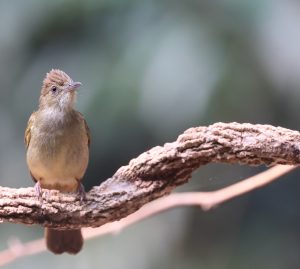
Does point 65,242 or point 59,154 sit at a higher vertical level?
point 59,154

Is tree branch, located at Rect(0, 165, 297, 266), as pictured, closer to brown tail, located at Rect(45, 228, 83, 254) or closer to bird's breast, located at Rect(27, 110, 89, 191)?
brown tail, located at Rect(45, 228, 83, 254)

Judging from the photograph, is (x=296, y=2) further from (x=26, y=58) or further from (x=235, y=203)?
(x=26, y=58)

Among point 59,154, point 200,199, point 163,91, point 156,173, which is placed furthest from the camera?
point 163,91

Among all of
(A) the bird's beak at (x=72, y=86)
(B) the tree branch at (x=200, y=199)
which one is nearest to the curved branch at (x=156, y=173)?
(B) the tree branch at (x=200, y=199)

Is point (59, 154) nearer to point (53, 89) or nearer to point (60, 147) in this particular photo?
point (60, 147)

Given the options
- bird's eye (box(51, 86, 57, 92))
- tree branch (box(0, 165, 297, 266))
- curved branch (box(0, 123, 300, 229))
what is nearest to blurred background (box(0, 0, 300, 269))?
tree branch (box(0, 165, 297, 266))

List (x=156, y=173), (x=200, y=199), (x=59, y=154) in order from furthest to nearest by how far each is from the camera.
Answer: (x=200, y=199) → (x=59, y=154) → (x=156, y=173)

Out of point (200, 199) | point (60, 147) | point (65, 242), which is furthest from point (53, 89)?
point (200, 199)

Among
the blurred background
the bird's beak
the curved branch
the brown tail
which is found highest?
the blurred background
